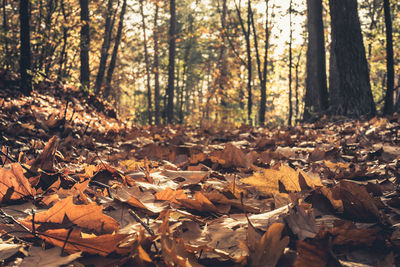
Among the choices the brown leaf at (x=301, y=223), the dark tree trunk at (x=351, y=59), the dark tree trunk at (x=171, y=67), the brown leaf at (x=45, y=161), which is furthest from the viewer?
the dark tree trunk at (x=171, y=67)

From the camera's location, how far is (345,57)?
6.48 metres

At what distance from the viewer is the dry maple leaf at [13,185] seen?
115cm

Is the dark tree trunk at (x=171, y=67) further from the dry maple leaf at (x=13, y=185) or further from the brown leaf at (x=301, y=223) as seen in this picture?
the brown leaf at (x=301, y=223)

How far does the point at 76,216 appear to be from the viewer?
2.92ft

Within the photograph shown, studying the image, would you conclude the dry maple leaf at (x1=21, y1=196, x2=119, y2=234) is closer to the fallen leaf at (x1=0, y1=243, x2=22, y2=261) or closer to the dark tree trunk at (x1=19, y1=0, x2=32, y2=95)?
the fallen leaf at (x1=0, y1=243, x2=22, y2=261)

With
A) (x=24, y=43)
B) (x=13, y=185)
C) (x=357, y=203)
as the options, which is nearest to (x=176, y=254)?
(x=357, y=203)

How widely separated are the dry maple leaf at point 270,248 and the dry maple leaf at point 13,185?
917mm

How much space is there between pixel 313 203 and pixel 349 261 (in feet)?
1.18

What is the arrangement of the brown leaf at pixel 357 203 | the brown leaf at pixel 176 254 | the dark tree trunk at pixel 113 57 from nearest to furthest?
the brown leaf at pixel 176 254, the brown leaf at pixel 357 203, the dark tree trunk at pixel 113 57

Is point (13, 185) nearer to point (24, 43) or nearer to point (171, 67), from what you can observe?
point (24, 43)

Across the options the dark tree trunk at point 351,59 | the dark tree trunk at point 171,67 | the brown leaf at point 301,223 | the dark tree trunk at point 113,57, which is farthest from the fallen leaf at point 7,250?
the dark tree trunk at point 171,67

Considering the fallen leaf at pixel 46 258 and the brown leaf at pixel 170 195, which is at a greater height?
the brown leaf at pixel 170 195

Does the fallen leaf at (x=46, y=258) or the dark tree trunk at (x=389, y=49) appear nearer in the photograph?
the fallen leaf at (x=46, y=258)

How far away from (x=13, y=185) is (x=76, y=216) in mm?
450
